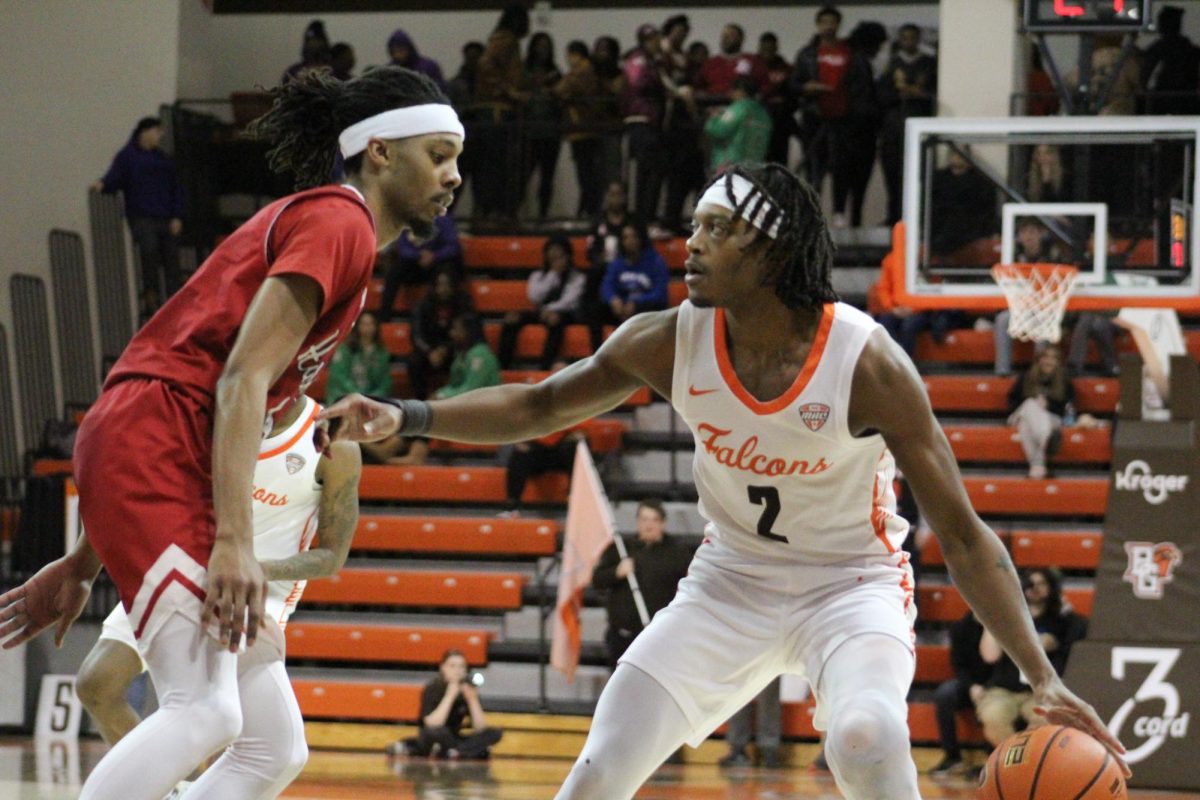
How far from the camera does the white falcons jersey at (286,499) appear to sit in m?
5.83

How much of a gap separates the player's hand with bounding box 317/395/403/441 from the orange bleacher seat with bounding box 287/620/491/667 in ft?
26.9

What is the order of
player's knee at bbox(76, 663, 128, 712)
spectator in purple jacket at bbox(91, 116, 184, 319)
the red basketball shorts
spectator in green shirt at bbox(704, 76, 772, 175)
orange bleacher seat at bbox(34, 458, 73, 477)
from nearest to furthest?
the red basketball shorts, player's knee at bbox(76, 663, 128, 712), orange bleacher seat at bbox(34, 458, 73, 477), spectator in green shirt at bbox(704, 76, 772, 175), spectator in purple jacket at bbox(91, 116, 184, 319)

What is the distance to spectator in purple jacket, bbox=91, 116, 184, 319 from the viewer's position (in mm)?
15766

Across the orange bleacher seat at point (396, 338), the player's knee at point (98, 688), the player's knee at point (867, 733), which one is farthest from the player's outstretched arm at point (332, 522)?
the orange bleacher seat at point (396, 338)

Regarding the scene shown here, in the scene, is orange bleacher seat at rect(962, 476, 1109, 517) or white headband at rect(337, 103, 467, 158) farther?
orange bleacher seat at rect(962, 476, 1109, 517)

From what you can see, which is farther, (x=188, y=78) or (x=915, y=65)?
(x=188, y=78)

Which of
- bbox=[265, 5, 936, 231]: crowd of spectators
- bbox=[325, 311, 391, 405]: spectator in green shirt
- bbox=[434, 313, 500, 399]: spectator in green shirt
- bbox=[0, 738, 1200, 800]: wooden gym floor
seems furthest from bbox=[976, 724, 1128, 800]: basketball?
bbox=[265, 5, 936, 231]: crowd of spectators

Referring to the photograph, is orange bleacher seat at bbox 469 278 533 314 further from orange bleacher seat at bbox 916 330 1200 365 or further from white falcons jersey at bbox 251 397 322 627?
white falcons jersey at bbox 251 397 322 627

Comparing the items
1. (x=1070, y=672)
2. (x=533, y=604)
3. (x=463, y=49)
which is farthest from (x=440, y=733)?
(x=463, y=49)

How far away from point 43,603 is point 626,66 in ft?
41.1

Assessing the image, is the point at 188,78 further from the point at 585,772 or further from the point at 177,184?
the point at 585,772

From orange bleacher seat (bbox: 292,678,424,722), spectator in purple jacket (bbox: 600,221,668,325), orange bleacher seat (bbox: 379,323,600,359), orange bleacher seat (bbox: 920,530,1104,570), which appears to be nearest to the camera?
orange bleacher seat (bbox: 292,678,424,722)

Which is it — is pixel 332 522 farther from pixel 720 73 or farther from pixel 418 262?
pixel 720 73

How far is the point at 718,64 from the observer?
16.2 m
